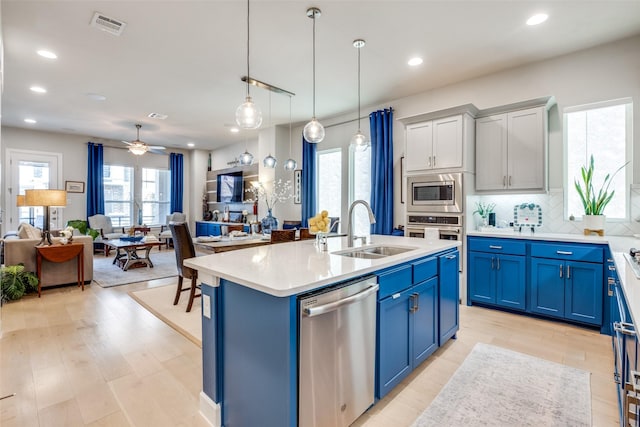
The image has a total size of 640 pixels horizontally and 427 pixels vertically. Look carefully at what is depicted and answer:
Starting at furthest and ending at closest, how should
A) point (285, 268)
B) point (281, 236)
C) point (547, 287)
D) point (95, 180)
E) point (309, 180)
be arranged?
point (95, 180)
point (309, 180)
point (281, 236)
point (547, 287)
point (285, 268)

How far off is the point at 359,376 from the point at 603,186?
3.66 m

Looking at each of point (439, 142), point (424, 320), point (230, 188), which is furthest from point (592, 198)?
point (230, 188)

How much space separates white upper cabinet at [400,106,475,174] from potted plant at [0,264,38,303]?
5374 millimetres

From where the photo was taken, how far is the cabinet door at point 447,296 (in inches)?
104

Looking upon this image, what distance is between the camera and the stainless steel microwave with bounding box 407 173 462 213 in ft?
12.8

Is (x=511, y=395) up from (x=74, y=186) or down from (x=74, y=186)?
down

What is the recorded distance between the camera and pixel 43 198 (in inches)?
169

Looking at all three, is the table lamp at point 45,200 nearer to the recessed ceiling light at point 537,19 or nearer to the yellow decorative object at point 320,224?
the yellow decorative object at point 320,224

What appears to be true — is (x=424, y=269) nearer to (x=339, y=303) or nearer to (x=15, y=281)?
(x=339, y=303)


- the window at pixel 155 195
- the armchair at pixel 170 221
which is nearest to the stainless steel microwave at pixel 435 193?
the armchair at pixel 170 221

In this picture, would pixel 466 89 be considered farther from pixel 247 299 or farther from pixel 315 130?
pixel 247 299

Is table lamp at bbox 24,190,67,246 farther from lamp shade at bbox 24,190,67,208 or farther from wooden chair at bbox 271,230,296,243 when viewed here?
wooden chair at bbox 271,230,296,243

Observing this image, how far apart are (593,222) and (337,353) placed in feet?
11.0

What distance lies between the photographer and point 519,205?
396cm
